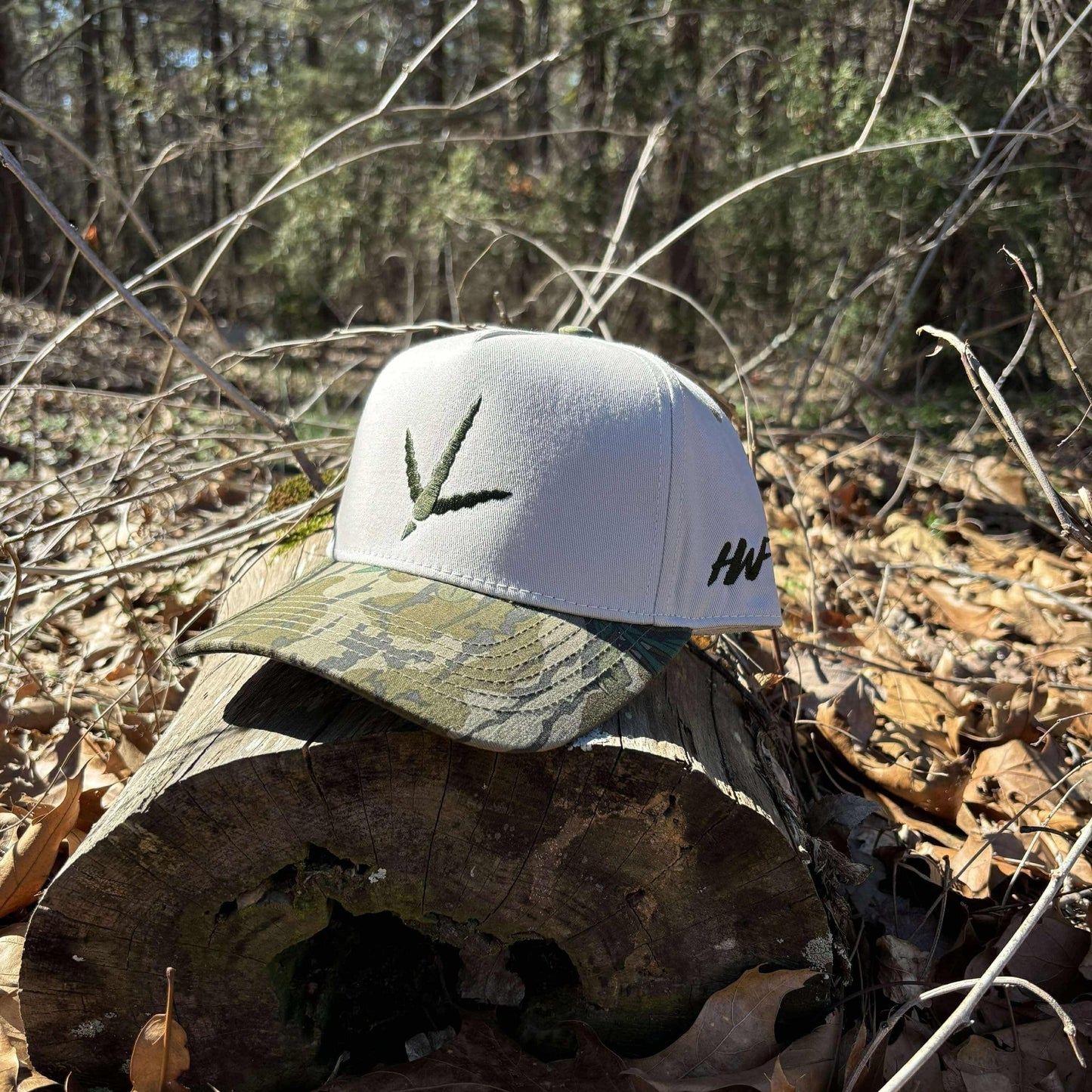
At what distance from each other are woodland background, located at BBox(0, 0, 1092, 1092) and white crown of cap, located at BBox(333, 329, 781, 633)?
0.47 metres

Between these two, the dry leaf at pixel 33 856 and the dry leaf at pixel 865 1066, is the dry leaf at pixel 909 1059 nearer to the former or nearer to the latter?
the dry leaf at pixel 865 1066

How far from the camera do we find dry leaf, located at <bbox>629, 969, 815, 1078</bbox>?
139cm

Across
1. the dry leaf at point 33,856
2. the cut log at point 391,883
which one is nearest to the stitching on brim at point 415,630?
the cut log at point 391,883

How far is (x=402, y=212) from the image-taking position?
6543 millimetres

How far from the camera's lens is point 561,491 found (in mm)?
1452

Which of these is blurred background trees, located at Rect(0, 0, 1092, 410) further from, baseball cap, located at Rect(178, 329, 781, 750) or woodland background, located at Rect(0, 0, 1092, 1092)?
baseball cap, located at Rect(178, 329, 781, 750)

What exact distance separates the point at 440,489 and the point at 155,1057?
89 centimetres

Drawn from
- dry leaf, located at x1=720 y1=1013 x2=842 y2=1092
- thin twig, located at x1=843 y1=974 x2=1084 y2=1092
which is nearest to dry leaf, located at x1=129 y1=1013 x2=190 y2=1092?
dry leaf, located at x1=720 y1=1013 x2=842 y2=1092

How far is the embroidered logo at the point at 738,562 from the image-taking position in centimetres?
155

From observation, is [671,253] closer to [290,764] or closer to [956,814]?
[956,814]

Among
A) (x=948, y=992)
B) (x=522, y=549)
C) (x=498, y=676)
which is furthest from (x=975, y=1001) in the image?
(x=522, y=549)

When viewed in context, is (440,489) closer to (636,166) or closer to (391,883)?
(391,883)

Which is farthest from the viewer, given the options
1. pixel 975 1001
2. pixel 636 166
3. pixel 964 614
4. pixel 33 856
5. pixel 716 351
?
pixel 716 351

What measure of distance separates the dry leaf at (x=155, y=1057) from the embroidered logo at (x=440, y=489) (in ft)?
2.53
